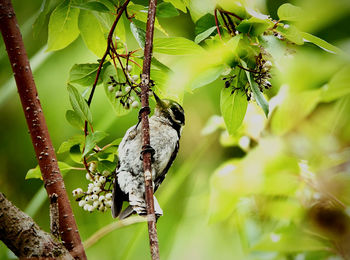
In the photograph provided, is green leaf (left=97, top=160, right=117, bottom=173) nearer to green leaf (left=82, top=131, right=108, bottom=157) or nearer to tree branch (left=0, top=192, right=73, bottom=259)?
green leaf (left=82, top=131, right=108, bottom=157)

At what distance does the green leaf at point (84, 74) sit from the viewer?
697mm

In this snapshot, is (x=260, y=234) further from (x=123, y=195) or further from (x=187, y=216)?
(x=187, y=216)

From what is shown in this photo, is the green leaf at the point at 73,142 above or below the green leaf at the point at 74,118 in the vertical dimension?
below

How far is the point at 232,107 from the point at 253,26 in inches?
5.8

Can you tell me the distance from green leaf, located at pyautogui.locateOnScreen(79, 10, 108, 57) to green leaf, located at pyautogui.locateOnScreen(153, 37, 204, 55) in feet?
0.50

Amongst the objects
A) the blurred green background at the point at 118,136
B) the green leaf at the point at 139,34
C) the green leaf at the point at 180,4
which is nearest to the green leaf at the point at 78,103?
the green leaf at the point at 139,34

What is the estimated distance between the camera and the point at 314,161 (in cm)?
49

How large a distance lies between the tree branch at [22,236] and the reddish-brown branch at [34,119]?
0.10 m

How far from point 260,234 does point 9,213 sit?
633 mm

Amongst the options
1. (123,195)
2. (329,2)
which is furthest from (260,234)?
(329,2)

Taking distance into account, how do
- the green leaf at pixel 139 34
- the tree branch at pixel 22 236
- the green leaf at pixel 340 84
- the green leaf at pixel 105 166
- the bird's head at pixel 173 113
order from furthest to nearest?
the bird's head at pixel 173 113 < the green leaf at pixel 105 166 < the green leaf at pixel 139 34 < the tree branch at pixel 22 236 < the green leaf at pixel 340 84

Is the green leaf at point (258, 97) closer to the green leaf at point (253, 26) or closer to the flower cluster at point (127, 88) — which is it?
the green leaf at point (253, 26)

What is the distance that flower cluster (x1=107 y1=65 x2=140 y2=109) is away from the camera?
0.68m

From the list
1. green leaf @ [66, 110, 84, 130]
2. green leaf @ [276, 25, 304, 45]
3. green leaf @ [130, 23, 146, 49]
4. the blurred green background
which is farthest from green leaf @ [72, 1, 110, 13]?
the blurred green background
